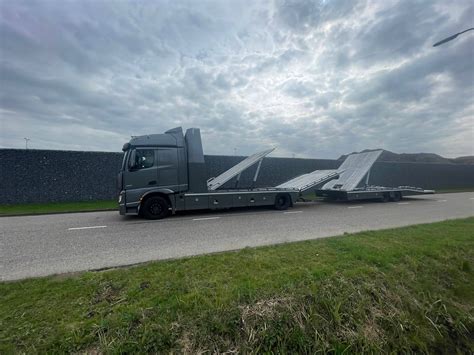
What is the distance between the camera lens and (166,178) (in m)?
8.55

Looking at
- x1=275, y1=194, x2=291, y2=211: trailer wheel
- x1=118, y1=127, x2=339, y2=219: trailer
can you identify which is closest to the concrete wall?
x1=275, y1=194, x2=291, y2=211: trailer wheel

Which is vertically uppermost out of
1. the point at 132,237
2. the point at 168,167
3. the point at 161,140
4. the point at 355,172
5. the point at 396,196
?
the point at 161,140

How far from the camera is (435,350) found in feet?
8.97

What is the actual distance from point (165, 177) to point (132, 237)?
310 cm

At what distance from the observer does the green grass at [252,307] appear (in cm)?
225

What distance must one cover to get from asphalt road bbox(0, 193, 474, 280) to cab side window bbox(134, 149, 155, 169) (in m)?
1.96

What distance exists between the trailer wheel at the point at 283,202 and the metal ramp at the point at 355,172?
3.64m

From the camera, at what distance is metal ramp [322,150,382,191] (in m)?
12.6

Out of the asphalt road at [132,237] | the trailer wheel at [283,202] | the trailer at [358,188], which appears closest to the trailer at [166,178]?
the asphalt road at [132,237]

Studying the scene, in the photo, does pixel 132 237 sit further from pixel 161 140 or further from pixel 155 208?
pixel 161 140

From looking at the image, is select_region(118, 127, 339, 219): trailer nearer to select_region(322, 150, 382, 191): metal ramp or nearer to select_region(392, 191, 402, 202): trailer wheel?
select_region(322, 150, 382, 191): metal ramp

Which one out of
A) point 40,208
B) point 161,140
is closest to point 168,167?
point 161,140

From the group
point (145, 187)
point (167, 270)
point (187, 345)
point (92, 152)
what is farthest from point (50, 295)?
point (92, 152)

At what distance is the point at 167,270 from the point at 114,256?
1.64 metres
